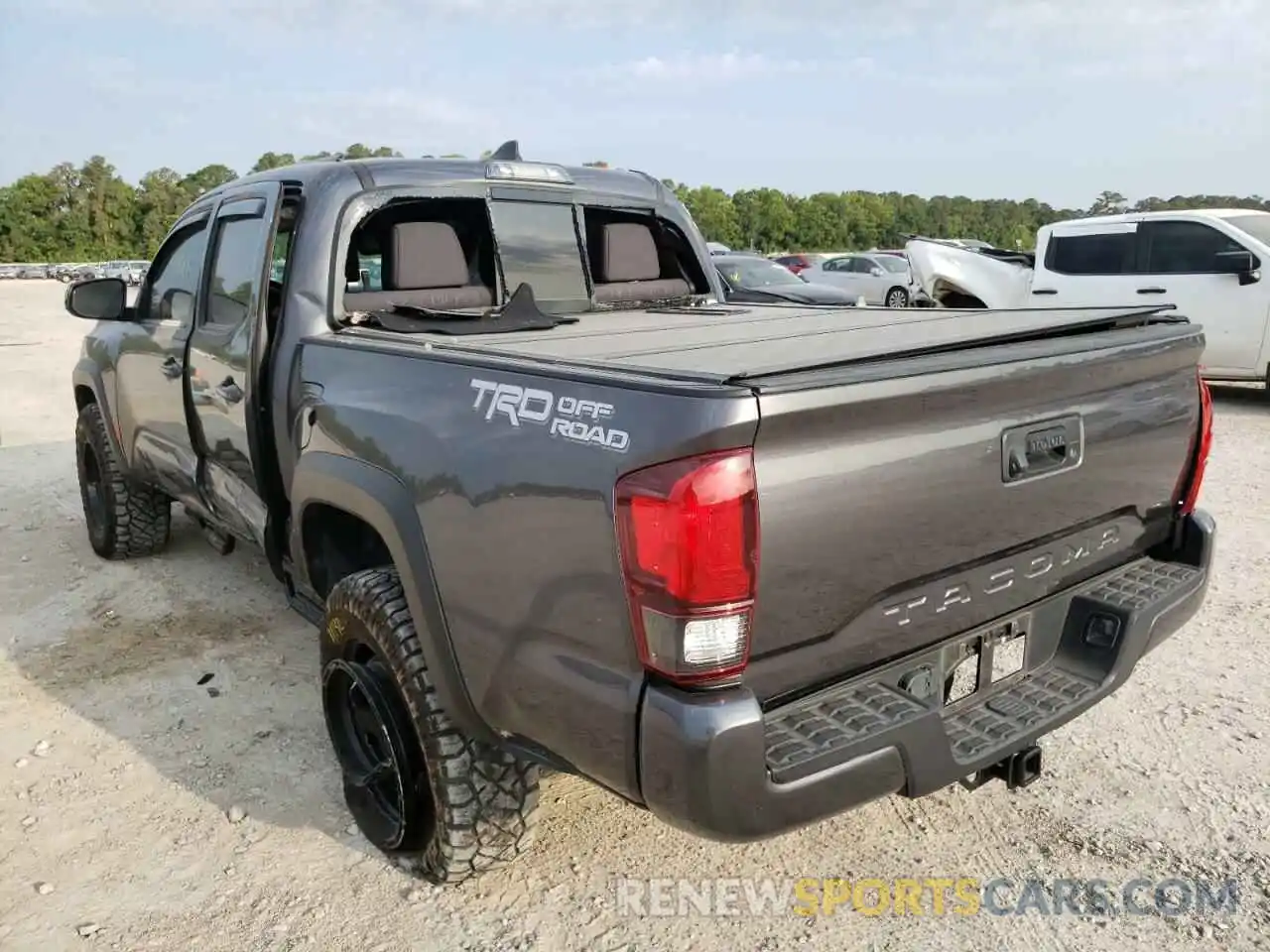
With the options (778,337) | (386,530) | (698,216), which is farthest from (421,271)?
(698,216)

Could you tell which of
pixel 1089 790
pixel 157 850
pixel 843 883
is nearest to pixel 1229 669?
pixel 1089 790

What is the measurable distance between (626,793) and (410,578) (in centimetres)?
79

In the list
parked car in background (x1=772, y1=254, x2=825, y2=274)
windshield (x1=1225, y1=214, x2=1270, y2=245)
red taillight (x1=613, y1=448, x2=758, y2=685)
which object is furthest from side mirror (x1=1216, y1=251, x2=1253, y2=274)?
parked car in background (x1=772, y1=254, x2=825, y2=274)

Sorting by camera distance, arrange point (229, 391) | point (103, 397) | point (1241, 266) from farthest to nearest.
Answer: point (1241, 266) → point (103, 397) → point (229, 391)

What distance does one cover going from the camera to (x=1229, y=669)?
3.89 meters

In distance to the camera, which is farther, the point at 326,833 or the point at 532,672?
the point at 326,833

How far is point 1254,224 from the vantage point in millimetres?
9617

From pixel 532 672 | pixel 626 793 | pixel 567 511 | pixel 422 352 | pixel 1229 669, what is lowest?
pixel 1229 669

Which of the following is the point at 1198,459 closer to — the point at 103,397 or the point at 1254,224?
the point at 103,397

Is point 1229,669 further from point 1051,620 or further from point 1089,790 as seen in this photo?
point 1051,620

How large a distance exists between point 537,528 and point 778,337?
40.1 inches

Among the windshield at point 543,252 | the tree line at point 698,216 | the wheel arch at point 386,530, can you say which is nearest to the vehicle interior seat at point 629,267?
the windshield at point 543,252

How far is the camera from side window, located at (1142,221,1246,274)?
9430mm

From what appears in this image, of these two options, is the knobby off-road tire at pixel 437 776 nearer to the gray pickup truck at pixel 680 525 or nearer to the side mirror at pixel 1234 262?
the gray pickup truck at pixel 680 525
